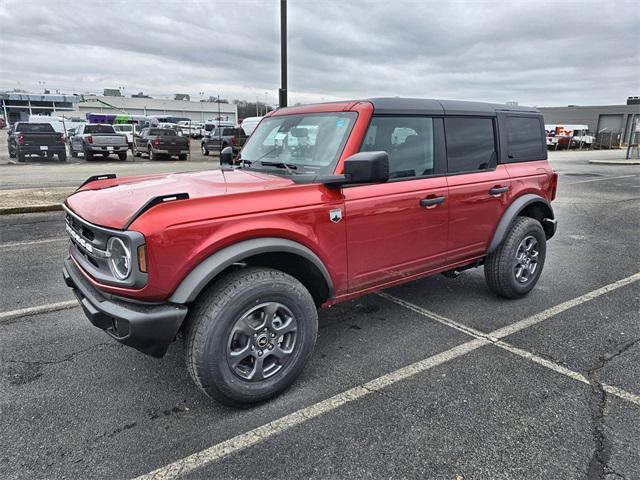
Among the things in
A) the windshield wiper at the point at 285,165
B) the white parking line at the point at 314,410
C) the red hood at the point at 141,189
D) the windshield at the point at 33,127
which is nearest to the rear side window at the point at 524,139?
the white parking line at the point at 314,410

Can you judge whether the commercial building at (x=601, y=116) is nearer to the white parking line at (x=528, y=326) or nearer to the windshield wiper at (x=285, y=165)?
the white parking line at (x=528, y=326)

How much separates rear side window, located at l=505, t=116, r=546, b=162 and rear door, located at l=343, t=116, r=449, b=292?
105cm

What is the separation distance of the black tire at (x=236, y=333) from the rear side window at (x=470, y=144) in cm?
190

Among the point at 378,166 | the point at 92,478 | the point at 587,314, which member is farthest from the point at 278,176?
the point at 587,314

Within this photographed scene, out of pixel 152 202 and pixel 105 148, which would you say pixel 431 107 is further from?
pixel 105 148

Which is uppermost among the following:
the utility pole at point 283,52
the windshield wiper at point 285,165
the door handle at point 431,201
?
the utility pole at point 283,52

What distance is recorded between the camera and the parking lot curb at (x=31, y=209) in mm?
8664

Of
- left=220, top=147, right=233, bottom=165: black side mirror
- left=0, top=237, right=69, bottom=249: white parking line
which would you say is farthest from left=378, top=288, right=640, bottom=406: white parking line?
left=0, top=237, right=69, bottom=249: white parking line

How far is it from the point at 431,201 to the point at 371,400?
5.30 ft

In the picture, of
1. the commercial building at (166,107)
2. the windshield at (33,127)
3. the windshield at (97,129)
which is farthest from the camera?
the commercial building at (166,107)

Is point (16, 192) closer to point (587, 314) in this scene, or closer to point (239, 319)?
point (239, 319)

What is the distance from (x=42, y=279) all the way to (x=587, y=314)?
18.7 ft

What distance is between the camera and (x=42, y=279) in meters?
5.13

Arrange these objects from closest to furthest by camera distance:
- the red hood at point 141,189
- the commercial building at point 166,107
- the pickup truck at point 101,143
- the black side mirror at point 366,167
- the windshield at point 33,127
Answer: the red hood at point 141,189, the black side mirror at point 366,167, the pickup truck at point 101,143, the windshield at point 33,127, the commercial building at point 166,107
